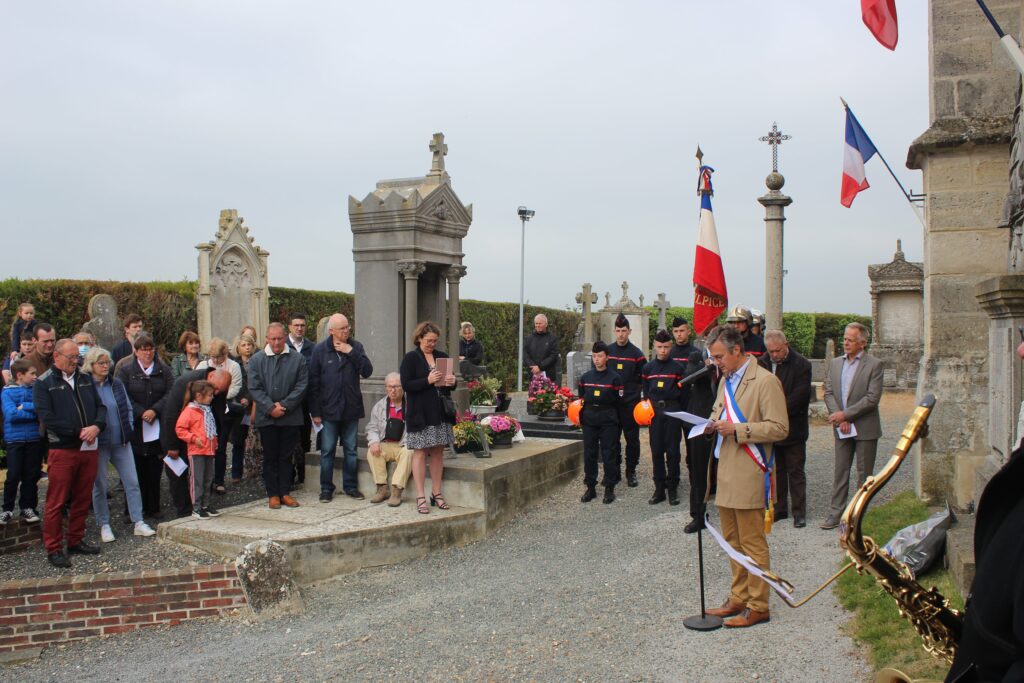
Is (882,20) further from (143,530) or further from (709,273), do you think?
(143,530)

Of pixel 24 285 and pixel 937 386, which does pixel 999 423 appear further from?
pixel 24 285

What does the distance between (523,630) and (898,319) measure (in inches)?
710

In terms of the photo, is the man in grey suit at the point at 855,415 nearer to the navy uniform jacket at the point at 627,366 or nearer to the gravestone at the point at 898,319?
the navy uniform jacket at the point at 627,366

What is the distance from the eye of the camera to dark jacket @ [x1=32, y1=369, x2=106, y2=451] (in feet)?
21.0

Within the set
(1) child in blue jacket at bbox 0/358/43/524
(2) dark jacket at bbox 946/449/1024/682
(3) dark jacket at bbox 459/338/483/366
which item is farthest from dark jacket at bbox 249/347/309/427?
(2) dark jacket at bbox 946/449/1024/682

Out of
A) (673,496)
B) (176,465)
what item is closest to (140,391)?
(176,465)

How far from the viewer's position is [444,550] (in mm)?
7387

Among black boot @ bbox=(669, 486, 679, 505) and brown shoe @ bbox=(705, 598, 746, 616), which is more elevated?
black boot @ bbox=(669, 486, 679, 505)

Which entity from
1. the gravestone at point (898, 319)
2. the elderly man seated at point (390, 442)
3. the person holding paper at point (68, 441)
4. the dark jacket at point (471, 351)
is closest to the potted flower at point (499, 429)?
the elderly man seated at point (390, 442)

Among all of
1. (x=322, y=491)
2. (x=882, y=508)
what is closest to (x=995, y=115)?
(x=882, y=508)

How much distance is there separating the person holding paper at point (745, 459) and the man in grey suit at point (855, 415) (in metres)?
2.33

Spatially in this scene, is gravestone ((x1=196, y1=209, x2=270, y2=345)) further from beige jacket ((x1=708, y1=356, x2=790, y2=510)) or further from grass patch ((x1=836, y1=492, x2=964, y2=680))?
grass patch ((x1=836, y1=492, x2=964, y2=680))

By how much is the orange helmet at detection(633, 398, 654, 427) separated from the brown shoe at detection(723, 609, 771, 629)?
395 cm

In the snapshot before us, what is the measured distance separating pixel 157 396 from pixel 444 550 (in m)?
3.08
